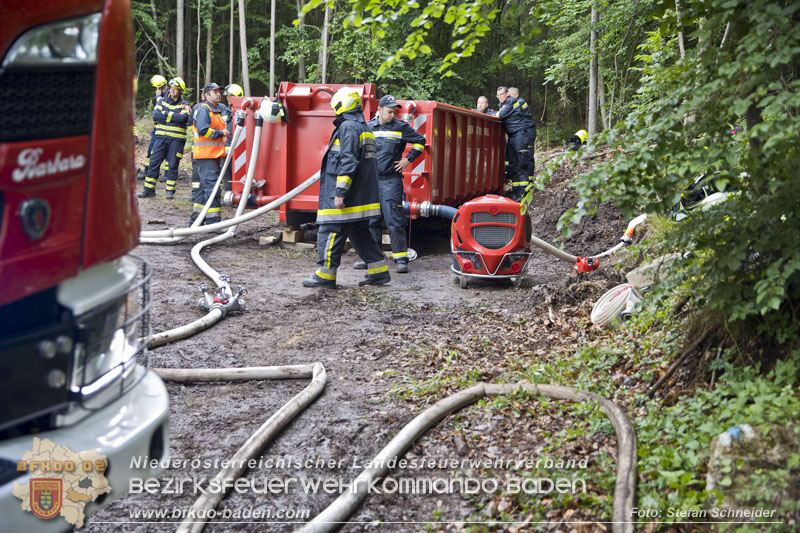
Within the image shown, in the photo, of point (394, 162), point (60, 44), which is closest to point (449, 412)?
point (60, 44)

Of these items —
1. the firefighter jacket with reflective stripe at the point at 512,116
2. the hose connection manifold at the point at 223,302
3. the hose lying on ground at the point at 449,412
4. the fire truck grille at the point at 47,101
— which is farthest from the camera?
the firefighter jacket with reflective stripe at the point at 512,116

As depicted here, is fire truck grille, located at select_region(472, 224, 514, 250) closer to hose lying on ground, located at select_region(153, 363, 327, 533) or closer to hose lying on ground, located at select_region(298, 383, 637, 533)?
hose lying on ground, located at select_region(153, 363, 327, 533)

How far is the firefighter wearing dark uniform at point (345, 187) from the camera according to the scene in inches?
283

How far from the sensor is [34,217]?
5.18ft

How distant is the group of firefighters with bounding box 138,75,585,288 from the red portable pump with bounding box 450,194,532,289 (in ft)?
2.98

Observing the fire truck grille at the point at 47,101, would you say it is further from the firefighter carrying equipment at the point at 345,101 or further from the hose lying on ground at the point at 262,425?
the firefighter carrying equipment at the point at 345,101

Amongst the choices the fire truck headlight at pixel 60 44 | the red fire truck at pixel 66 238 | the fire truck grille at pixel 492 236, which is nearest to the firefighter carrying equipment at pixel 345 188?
the fire truck grille at pixel 492 236

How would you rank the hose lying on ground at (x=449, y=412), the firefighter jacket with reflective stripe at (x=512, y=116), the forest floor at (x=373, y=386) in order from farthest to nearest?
the firefighter jacket with reflective stripe at (x=512, y=116), the forest floor at (x=373, y=386), the hose lying on ground at (x=449, y=412)

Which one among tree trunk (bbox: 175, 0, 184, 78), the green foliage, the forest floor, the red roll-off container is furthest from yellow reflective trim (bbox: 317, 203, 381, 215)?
tree trunk (bbox: 175, 0, 184, 78)

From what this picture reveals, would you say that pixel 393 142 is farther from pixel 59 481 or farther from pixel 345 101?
pixel 59 481

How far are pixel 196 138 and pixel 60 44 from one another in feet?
29.4

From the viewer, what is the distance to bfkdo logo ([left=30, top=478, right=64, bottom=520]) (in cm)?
164

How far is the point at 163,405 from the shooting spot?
6.95ft

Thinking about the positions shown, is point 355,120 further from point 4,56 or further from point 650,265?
point 4,56
